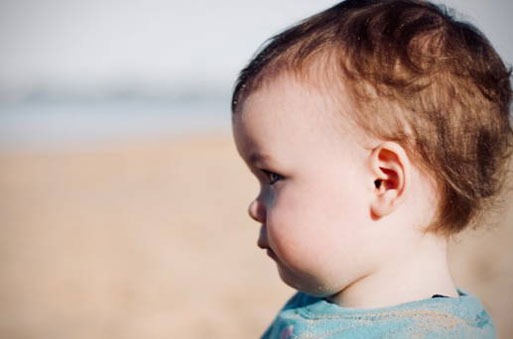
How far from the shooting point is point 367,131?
1.75 metres

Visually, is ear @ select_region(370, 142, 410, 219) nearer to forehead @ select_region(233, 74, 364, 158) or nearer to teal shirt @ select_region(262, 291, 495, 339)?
forehead @ select_region(233, 74, 364, 158)

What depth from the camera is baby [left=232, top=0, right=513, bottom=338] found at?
174 centimetres

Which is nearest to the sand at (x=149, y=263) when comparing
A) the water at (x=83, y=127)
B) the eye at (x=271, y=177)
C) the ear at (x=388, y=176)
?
the ear at (x=388, y=176)

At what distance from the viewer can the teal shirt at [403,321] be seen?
1.69 m

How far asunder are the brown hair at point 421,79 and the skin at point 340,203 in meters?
0.05

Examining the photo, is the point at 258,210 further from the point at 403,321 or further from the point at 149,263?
the point at 149,263

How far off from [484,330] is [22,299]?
524cm

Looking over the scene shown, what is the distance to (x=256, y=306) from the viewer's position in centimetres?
571

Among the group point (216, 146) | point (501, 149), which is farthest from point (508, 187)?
point (216, 146)

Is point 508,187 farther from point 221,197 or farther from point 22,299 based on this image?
point 221,197

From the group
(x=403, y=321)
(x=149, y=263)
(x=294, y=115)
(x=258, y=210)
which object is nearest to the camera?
(x=403, y=321)

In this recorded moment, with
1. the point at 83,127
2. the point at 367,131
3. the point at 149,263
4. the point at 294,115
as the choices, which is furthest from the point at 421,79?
the point at 83,127

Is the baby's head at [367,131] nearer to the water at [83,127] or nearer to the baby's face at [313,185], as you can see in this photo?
the baby's face at [313,185]

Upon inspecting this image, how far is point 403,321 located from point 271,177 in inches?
19.9
